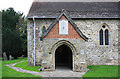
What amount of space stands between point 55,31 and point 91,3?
9.83 m

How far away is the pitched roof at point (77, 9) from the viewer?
1752 cm

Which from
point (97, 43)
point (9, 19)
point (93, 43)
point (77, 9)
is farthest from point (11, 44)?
point (97, 43)

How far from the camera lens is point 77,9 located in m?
18.6

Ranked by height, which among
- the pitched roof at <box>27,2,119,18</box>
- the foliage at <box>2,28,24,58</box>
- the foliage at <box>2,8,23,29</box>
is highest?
the foliage at <box>2,8,23,29</box>

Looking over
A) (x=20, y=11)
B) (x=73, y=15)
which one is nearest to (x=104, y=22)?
(x=73, y=15)

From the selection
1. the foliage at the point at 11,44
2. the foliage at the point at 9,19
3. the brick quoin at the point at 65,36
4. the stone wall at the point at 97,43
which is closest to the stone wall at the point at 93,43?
the stone wall at the point at 97,43

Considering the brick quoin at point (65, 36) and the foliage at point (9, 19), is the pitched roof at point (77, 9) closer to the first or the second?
the brick quoin at point (65, 36)

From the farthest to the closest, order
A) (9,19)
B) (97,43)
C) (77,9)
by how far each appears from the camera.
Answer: (9,19) < (77,9) < (97,43)

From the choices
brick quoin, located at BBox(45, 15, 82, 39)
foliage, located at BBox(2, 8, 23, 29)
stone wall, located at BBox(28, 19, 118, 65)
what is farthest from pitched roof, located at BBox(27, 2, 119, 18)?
foliage, located at BBox(2, 8, 23, 29)

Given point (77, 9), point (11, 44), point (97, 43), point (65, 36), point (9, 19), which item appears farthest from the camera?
point (9, 19)

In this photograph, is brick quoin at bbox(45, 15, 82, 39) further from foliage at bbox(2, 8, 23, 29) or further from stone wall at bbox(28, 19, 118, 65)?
foliage at bbox(2, 8, 23, 29)

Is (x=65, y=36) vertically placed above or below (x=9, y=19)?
below

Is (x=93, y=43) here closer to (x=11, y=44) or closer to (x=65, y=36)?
(x=65, y=36)

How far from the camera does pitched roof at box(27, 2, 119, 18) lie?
17.5m
